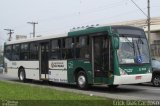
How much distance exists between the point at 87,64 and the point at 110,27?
236 cm

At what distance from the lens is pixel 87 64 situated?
63.4 feet

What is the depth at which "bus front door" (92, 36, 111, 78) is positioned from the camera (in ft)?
59.2

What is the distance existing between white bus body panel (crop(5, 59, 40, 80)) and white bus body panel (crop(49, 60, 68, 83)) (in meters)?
1.97

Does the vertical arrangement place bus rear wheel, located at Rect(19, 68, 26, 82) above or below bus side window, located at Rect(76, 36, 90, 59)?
below

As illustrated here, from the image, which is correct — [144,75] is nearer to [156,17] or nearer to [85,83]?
[85,83]

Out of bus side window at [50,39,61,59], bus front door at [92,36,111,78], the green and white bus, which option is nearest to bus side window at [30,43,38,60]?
the green and white bus

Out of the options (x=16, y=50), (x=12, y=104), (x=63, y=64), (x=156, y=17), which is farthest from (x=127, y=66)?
(x=156, y=17)

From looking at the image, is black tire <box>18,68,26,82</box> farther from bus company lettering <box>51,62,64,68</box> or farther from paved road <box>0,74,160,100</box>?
paved road <box>0,74,160,100</box>

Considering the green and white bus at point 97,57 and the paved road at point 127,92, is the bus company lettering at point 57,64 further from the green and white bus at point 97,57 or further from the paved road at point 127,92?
the paved road at point 127,92

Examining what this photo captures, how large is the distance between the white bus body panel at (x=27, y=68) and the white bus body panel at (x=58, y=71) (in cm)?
197

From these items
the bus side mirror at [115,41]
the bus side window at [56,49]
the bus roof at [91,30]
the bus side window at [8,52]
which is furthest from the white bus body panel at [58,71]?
the bus side window at [8,52]

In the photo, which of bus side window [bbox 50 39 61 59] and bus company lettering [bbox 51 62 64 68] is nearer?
bus company lettering [bbox 51 62 64 68]

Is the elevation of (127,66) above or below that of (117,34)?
below

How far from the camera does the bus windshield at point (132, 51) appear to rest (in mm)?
17875
